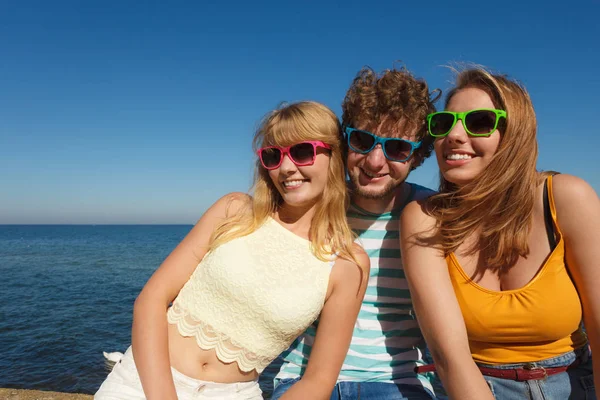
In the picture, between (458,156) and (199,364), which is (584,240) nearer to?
(458,156)

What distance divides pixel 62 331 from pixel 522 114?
1830 centimetres

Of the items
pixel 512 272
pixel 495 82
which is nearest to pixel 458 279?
pixel 512 272

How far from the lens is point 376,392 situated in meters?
2.97

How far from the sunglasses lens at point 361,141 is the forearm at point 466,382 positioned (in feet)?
5.64

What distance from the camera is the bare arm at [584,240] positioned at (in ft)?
7.66

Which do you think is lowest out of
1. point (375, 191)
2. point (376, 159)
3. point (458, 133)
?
point (375, 191)

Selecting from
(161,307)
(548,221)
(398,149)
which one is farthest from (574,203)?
(161,307)

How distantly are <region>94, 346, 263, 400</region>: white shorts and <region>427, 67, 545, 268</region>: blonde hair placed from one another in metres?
1.85

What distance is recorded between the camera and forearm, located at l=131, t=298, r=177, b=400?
2.53 m

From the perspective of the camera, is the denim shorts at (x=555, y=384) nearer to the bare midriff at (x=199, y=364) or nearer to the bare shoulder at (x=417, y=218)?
the bare shoulder at (x=417, y=218)

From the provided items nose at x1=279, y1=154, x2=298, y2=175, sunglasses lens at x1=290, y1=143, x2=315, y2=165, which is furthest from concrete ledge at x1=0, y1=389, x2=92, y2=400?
sunglasses lens at x1=290, y1=143, x2=315, y2=165

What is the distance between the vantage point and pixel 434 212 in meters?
2.82

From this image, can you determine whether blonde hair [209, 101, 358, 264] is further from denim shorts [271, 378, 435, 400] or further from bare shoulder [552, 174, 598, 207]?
bare shoulder [552, 174, 598, 207]

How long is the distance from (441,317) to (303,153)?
1.56 m
